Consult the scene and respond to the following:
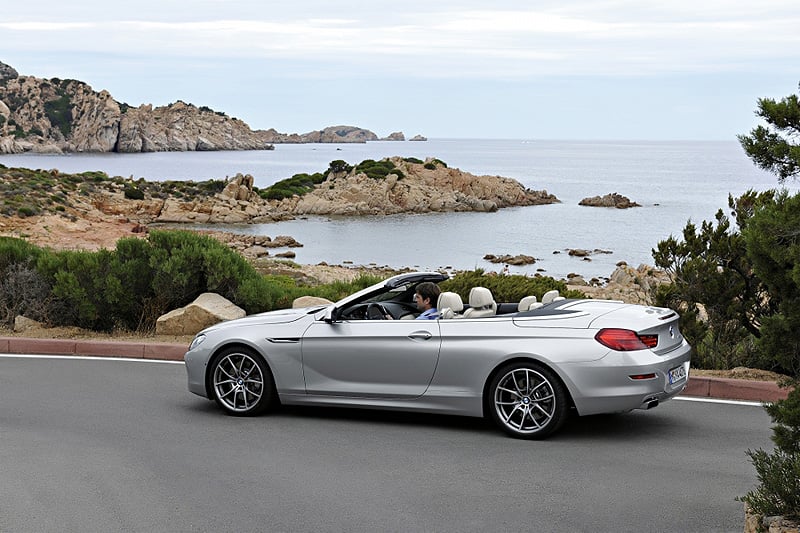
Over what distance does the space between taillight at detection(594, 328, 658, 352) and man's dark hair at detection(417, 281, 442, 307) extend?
175cm

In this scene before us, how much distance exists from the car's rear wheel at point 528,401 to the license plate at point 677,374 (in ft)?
3.10

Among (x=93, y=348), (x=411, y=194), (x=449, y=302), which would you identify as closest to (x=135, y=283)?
(x=93, y=348)

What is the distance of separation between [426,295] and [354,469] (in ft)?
7.34

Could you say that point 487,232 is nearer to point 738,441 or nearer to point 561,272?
point 561,272

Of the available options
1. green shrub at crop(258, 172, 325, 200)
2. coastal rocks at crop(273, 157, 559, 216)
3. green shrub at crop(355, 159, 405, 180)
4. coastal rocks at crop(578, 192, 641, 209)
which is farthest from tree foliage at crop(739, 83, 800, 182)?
coastal rocks at crop(578, 192, 641, 209)

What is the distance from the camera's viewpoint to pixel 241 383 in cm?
927

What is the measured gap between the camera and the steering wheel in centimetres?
908

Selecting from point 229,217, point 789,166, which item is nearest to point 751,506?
point 789,166

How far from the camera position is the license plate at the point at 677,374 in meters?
8.26

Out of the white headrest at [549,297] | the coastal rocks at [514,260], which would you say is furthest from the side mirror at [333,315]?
the coastal rocks at [514,260]

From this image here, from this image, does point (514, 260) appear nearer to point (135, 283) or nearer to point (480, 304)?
point (135, 283)

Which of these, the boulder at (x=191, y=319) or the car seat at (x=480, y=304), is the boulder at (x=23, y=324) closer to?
the boulder at (x=191, y=319)

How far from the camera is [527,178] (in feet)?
506

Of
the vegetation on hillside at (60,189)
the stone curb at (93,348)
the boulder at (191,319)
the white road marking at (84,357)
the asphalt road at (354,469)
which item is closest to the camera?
the asphalt road at (354,469)
